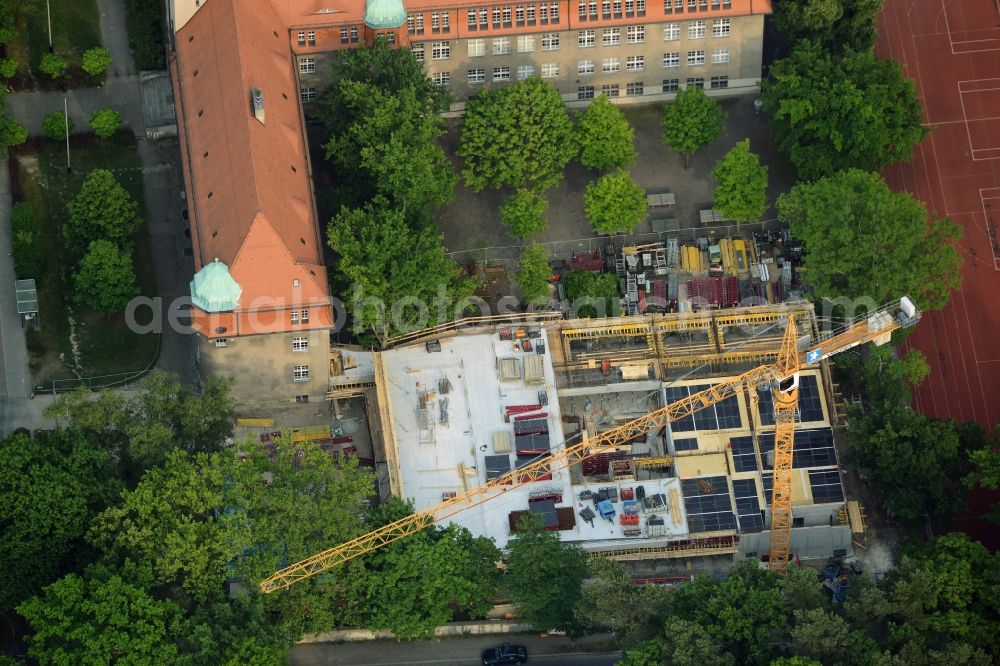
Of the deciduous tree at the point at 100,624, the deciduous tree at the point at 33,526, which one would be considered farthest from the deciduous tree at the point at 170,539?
the deciduous tree at the point at 100,624

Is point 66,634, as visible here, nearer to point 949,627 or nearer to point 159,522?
point 159,522

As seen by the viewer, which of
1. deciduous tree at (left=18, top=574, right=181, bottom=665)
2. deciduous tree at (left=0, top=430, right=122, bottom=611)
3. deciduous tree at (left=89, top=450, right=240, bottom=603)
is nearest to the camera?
deciduous tree at (left=18, top=574, right=181, bottom=665)

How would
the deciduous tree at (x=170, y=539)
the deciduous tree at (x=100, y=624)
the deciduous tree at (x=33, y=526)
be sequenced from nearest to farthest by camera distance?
the deciduous tree at (x=100, y=624) → the deciduous tree at (x=170, y=539) → the deciduous tree at (x=33, y=526)

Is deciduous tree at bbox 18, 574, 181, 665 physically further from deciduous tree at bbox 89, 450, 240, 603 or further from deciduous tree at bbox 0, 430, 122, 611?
deciduous tree at bbox 0, 430, 122, 611

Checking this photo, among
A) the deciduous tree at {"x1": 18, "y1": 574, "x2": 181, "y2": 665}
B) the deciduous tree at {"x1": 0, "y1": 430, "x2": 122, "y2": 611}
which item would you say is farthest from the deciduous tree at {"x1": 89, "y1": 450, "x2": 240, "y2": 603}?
the deciduous tree at {"x1": 18, "y1": 574, "x2": 181, "y2": 665}

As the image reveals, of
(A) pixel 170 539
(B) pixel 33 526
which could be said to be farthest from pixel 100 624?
(B) pixel 33 526

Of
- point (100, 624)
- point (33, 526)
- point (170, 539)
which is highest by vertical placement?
point (33, 526)

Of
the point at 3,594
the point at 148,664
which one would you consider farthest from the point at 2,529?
the point at 148,664

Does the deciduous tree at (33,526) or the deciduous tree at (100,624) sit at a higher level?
the deciduous tree at (33,526)

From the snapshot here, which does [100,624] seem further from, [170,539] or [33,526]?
[33,526]

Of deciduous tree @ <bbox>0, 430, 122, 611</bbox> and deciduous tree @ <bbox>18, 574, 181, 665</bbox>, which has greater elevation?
deciduous tree @ <bbox>0, 430, 122, 611</bbox>

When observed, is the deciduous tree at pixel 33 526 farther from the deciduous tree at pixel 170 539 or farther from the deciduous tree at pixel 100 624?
the deciduous tree at pixel 100 624
